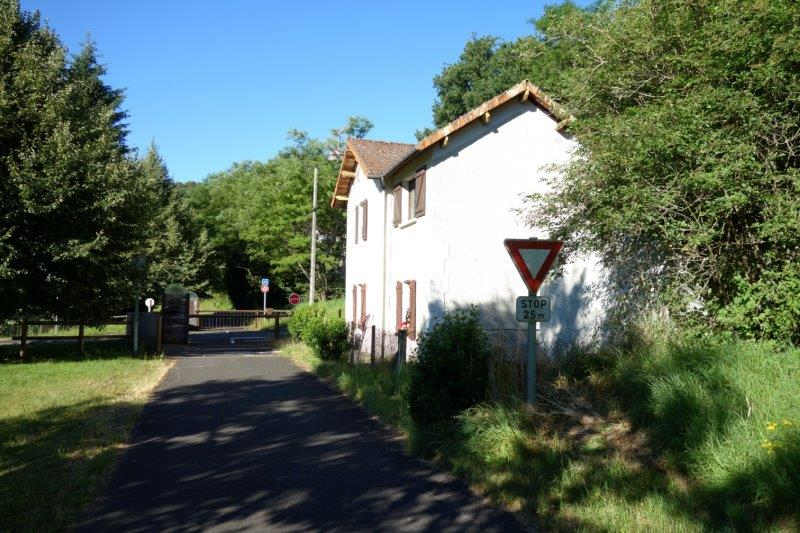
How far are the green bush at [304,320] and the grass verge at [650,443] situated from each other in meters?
12.6

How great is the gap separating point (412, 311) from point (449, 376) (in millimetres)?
9375

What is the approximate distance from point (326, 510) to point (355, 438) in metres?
3.30

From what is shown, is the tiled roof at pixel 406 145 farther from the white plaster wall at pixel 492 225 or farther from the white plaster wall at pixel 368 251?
the white plaster wall at pixel 368 251

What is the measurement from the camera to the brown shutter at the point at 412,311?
18234 millimetres

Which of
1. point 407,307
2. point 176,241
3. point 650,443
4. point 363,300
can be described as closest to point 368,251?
point 363,300

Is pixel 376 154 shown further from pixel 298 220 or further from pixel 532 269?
pixel 298 220

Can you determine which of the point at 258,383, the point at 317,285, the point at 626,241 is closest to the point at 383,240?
the point at 258,383

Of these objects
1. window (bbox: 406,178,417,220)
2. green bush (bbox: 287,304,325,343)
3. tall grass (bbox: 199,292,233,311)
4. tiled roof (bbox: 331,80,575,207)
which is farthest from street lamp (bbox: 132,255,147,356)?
tall grass (bbox: 199,292,233,311)

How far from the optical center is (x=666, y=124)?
32.3ft

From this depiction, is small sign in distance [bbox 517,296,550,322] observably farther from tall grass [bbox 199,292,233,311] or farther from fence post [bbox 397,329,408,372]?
tall grass [bbox 199,292,233,311]

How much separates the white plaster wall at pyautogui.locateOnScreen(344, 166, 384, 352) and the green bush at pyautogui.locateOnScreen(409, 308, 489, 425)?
11.7m

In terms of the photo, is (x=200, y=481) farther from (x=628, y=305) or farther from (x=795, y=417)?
(x=628, y=305)

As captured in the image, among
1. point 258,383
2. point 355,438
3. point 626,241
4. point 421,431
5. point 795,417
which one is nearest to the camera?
point 795,417

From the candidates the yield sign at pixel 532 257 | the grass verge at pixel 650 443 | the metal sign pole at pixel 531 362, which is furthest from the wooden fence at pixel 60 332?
the yield sign at pixel 532 257
